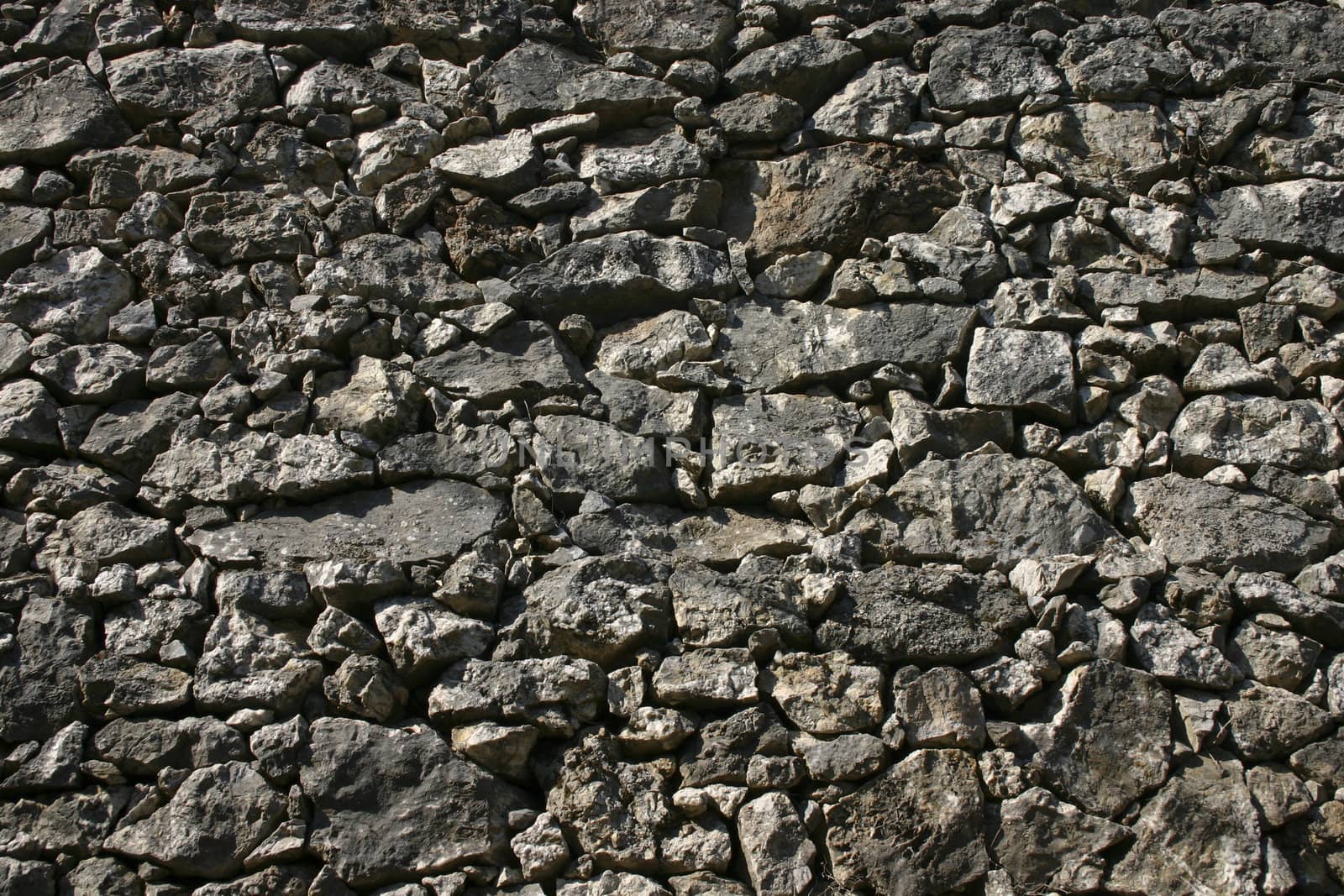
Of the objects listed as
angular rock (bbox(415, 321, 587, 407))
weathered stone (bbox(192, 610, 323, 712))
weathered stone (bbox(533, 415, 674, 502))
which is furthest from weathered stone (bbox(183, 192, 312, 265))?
weathered stone (bbox(192, 610, 323, 712))

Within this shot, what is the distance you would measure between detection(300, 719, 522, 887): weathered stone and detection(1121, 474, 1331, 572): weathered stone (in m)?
2.00

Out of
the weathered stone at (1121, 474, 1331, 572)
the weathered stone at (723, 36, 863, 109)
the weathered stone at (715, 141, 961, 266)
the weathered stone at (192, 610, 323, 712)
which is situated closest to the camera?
the weathered stone at (192, 610, 323, 712)

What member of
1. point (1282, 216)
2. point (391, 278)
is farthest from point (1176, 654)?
point (391, 278)

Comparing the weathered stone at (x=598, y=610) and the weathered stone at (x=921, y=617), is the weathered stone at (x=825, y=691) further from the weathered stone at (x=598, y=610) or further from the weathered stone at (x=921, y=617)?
the weathered stone at (x=598, y=610)

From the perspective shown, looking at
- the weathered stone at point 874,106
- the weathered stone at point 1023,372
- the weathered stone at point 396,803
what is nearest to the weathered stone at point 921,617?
the weathered stone at point 1023,372

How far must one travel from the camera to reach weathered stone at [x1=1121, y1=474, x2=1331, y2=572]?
3201 millimetres

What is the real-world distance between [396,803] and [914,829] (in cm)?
134

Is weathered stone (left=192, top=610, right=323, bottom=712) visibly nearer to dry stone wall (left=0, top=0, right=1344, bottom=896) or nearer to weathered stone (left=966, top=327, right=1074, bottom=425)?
dry stone wall (left=0, top=0, right=1344, bottom=896)

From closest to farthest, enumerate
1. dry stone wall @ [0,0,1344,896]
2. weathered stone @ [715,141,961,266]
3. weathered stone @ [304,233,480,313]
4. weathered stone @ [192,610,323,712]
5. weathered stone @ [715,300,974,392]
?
dry stone wall @ [0,0,1344,896], weathered stone @ [192,610,323,712], weathered stone @ [715,300,974,392], weathered stone @ [304,233,480,313], weathered stone @ [715,141,961,266]

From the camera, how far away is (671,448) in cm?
347

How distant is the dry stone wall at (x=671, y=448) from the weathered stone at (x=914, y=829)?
12mm

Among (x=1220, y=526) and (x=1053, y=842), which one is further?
(x=1220, y=526)

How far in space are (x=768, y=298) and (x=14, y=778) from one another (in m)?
2.60

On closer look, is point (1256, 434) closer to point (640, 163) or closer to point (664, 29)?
point (640, 163)
